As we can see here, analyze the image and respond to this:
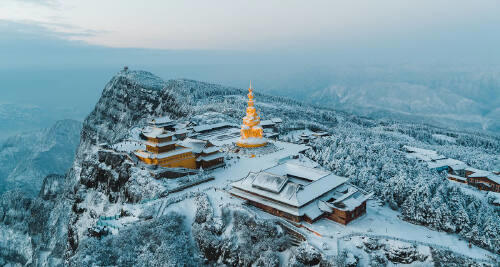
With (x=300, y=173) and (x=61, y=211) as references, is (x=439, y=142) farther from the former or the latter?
(x=61, y=211)

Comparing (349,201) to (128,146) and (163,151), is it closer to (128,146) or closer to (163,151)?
(163,151)

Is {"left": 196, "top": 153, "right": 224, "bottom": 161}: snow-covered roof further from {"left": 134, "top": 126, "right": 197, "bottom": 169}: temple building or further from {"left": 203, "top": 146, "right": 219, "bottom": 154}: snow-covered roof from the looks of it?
{"left": 134, "top": 126, "right": 197, "bottom": 169}: temple building

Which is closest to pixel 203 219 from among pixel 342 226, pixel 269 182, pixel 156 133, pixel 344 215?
pixel 269 182

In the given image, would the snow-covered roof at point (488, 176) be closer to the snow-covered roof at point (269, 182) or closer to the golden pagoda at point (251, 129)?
the snow-covered roof at point (269, 182)

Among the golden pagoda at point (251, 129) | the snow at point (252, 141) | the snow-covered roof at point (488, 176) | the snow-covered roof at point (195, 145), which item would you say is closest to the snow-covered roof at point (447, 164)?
the snow-covered roof at point (488, 176)

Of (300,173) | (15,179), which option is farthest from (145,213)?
(15,179)

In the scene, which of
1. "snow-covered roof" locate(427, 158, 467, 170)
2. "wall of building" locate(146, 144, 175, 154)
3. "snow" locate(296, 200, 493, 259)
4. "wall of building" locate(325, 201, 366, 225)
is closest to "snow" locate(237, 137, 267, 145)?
"wall of building" locate(146, 144, 175, 154)
